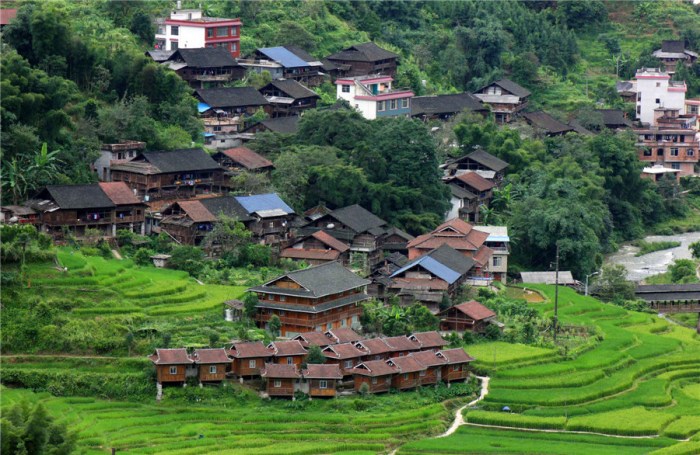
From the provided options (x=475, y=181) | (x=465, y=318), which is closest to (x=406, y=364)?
A: (x=465, y=318)

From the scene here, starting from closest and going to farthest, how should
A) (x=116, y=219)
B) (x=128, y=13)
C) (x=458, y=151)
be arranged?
(x=116, y=219)
(x=458, y=151)
(x=128, y=13)

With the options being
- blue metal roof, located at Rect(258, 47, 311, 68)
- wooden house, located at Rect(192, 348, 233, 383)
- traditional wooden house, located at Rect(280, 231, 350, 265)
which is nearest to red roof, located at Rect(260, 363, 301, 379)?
wooden house, located at Rect(192, 348, 233, 383)

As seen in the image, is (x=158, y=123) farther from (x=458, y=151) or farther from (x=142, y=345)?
(x=142, y=345)

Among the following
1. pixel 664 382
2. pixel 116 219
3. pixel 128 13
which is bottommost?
pixel 664 382

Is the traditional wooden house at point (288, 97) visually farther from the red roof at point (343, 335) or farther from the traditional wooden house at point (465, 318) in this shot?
the red roof at point (343, 335)

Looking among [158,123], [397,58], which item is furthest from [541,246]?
[397,58]

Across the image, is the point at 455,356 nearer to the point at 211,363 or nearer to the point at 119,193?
the point at 211,363
